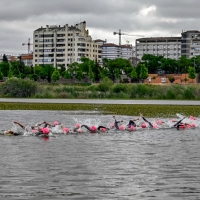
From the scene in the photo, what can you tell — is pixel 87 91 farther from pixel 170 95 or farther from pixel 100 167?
pixel 100 167

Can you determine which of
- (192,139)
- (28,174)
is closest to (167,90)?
(192,139)

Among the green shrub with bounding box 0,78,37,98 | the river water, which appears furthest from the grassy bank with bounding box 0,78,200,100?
the river water

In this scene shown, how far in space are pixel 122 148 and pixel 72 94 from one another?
64.7 metres

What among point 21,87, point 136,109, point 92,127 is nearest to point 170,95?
point 21,87

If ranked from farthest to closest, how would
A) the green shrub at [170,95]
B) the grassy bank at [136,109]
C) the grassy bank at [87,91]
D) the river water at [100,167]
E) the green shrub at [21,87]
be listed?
the green shrub at [21,87] < the grassy bank at [87,91] < the green shrub at [170,95] < the grassy bank at [136,109] < the river water at [100,167]

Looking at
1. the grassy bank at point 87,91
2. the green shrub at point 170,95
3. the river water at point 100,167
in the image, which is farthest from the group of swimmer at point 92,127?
the grassy bank at point 87,91

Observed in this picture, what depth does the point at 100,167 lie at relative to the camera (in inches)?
808

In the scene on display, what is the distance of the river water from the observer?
16.4 metres

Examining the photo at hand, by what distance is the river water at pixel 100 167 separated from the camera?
16.4m

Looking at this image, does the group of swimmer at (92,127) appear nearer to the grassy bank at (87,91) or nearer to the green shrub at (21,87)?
the grassy bank at (87,91)

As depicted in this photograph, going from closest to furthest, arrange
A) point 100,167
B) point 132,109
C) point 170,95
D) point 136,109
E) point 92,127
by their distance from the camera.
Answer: point 100,167
point 92,127
point 132,109
point 136,109
point 170,95

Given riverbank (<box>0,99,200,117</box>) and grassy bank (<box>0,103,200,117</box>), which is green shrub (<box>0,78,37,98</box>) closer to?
riverbank (<box>0,99,200,117</box>)

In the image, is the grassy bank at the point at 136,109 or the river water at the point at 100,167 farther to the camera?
the grassy bank at the point at 136,109

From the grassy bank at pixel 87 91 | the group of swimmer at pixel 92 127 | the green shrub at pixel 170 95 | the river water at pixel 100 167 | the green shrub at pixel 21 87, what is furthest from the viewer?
the green shrub at pixel 21 87
